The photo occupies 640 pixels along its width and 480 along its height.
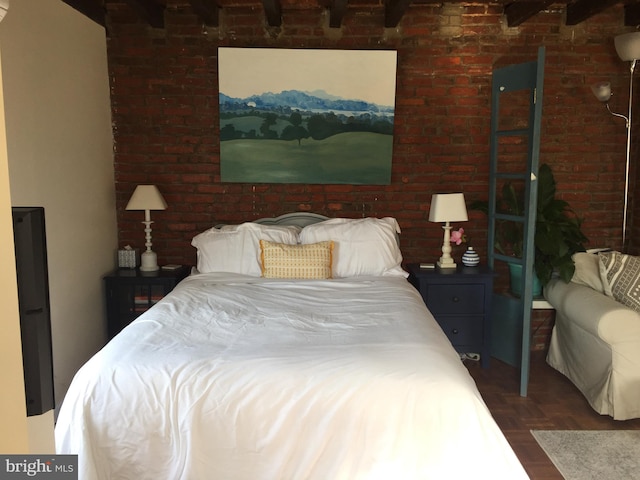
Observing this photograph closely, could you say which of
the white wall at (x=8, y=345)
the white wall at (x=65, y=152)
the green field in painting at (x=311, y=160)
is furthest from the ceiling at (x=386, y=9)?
the white wall at (x=8, y=345)

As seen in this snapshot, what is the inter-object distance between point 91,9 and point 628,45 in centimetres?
372

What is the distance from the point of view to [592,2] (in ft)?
12.3

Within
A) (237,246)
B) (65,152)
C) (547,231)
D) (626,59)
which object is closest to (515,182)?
(547,231)

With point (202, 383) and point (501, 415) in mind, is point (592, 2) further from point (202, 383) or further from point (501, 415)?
point (202, 383)

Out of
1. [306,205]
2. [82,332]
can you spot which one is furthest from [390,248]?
[82,332]

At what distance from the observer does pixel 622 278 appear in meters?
3.48

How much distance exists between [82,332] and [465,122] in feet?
10.3

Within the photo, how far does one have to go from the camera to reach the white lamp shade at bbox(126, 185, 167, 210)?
392 centimetres

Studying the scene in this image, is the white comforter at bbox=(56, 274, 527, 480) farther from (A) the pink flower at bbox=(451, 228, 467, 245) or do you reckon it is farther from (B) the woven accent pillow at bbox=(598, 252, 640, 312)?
(A) the pink flower at bbox=(451, 228, 467, 245)

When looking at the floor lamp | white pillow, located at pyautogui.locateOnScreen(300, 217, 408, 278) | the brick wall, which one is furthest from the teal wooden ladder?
white pillow, located at pyautogui.locateOnScreen(300, 217, 408, 278)

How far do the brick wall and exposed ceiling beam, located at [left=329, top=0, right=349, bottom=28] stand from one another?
78mm

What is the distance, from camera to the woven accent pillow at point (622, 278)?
133 inches

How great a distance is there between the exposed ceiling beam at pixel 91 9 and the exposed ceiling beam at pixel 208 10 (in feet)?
2.41

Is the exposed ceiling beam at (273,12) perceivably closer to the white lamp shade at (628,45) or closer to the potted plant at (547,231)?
the potted plant at (547,231)
